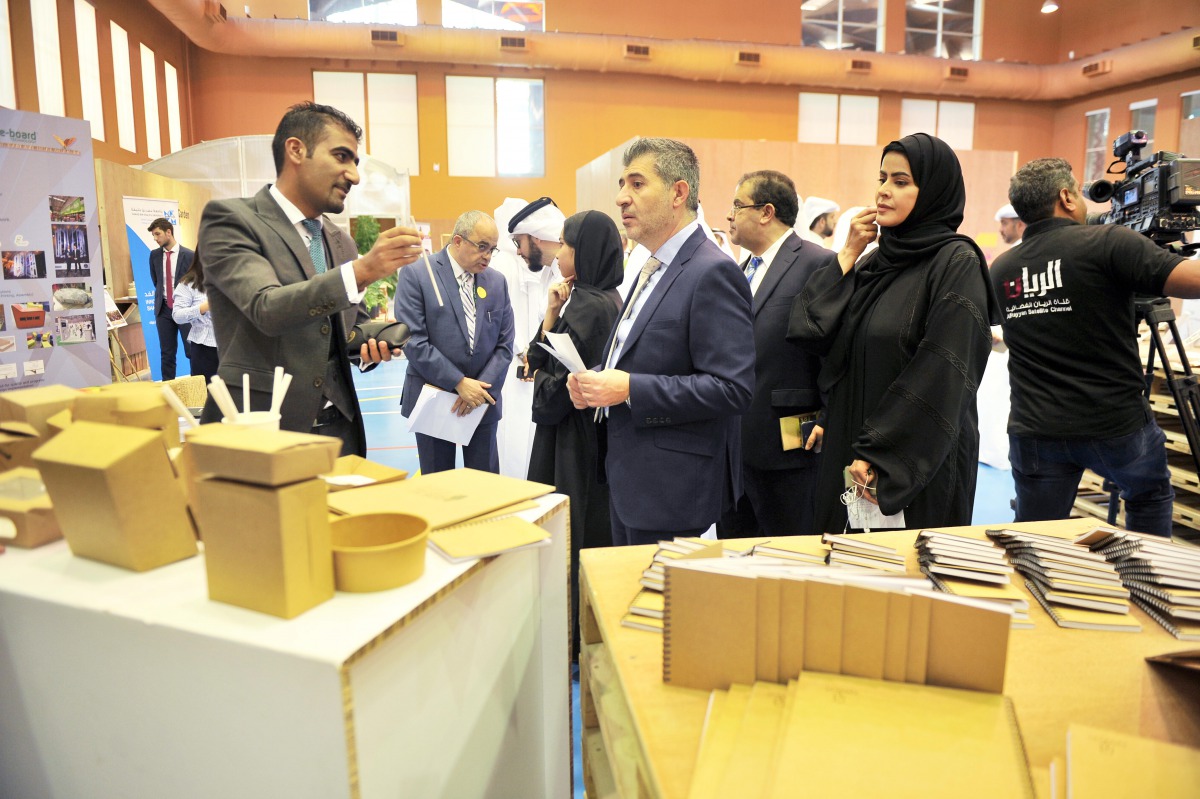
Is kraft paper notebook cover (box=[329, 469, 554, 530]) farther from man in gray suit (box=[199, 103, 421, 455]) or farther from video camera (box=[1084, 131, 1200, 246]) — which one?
video camera (box=[1084, 131, 1200, 246])

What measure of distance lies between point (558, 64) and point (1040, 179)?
1181cm

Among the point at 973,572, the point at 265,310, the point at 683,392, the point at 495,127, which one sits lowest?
the point at 973,572

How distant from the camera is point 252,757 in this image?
1.04m

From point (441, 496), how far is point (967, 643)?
0.95 meters

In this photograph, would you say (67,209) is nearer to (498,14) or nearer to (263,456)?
(263,456)

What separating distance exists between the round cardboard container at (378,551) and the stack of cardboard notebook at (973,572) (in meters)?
0.86

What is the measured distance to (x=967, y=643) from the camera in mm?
939

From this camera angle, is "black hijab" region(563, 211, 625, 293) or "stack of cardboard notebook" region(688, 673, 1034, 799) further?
"black hijab" region(563, 211, 625, 293)

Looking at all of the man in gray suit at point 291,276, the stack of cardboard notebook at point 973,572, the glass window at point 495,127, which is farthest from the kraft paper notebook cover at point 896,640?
the glass window at point 495,127

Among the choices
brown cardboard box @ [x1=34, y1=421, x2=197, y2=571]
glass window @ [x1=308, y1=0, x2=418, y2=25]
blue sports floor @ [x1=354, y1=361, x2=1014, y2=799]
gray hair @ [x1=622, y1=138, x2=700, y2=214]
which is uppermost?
glass window @ [x1=308, y1=0, x2=418, y2=25]

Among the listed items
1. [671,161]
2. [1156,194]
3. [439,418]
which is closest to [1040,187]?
[1156,194]

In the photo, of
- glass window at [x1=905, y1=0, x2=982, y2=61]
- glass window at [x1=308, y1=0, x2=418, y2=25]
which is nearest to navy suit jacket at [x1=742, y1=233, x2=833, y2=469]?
glass window at [x1=308, y1=0, x2=418, y2=25]

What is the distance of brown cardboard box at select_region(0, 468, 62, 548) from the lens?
1.29 m

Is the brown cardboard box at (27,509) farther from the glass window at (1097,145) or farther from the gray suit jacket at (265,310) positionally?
the glass window at (1097,145)
